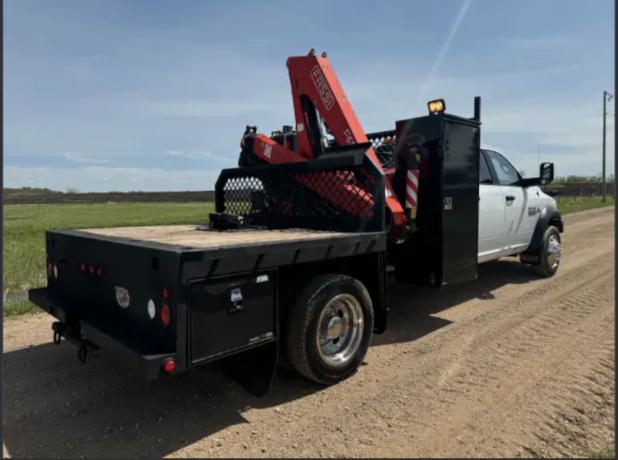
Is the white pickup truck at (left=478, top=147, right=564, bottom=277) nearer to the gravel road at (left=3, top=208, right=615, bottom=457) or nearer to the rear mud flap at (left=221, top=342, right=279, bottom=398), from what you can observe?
the gravel road at (left=3, top=208, right=615, bottom=457)

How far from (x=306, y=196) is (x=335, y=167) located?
697 millimetres

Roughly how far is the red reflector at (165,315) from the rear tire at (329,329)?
3.40ft

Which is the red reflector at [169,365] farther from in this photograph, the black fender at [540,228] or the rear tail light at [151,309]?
the black fender at [540,228]

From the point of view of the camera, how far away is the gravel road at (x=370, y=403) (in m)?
2.94

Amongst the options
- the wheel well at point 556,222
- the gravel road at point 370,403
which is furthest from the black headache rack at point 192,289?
the wheel well at point 556,222

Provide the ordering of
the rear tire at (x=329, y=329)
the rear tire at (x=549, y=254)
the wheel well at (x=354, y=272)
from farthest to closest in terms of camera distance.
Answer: the rear tire at (x=549, y=254) → the wheel well at (x=354, y=272) → the rear tire at (x=329, y=329)

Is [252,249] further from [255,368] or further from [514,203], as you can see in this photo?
[514,203]

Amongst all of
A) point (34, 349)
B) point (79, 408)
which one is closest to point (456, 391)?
point (79, 408)

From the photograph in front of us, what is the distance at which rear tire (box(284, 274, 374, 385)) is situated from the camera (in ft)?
11.6

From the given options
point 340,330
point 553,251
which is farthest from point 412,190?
point 553,251

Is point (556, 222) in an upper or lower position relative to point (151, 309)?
upper

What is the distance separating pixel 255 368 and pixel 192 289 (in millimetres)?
999

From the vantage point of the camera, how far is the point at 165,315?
9.17 feet

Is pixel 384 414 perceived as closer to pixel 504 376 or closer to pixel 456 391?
pixel 456 391
